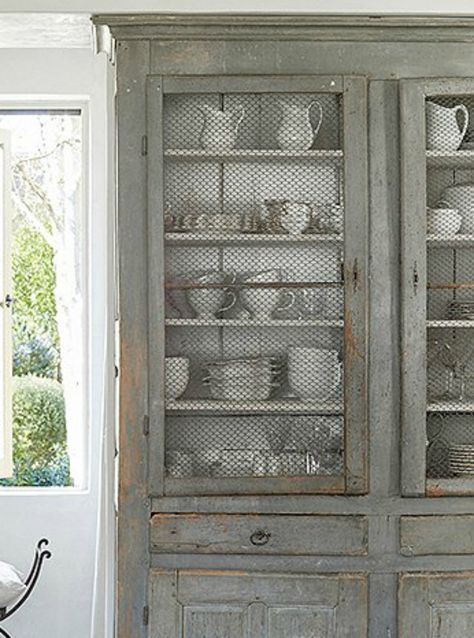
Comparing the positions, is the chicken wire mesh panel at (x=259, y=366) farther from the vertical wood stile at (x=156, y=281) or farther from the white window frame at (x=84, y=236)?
the white window frame at (x=84, y=236)

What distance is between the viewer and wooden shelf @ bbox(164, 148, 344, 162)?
10.3ft

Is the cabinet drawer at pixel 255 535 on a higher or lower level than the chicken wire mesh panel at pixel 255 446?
lower

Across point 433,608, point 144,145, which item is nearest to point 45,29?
point 144,145

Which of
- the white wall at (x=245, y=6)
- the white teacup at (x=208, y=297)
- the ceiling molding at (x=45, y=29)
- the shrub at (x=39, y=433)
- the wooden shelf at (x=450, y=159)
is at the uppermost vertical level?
the white wall at (x=245, y=6)

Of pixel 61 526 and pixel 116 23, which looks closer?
pixel 116 23

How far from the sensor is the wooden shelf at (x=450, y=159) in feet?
10.4

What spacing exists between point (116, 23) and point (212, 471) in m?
1.31

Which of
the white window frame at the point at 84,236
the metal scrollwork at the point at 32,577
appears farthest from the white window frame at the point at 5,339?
the metal scrollwork at the point at 32,577

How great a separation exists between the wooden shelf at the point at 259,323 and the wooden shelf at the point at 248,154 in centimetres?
46

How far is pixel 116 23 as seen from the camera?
123 inches

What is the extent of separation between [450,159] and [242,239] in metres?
0.64

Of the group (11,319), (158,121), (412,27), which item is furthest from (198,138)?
(11,319)

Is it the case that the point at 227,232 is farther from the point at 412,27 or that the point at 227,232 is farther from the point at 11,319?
the point at 11,319

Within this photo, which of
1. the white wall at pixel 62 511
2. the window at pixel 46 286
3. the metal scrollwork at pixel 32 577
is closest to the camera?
the metal scrollwork at pixel 32 577
